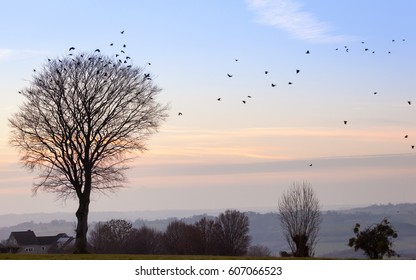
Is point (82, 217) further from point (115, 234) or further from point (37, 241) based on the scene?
point (37, 241)

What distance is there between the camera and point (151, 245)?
112312 millimetres

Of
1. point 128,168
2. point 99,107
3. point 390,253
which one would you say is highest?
point 99,107

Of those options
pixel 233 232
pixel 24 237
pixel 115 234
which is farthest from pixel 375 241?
pixel 24 237

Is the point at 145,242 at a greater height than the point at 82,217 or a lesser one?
greater

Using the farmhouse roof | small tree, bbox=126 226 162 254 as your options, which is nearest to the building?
the farmhouse roof

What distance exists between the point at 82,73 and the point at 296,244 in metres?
18.5

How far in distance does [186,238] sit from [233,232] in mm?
8461

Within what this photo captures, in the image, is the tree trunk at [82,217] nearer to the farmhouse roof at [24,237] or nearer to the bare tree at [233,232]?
the bare tree at [233,232]

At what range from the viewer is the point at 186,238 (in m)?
106

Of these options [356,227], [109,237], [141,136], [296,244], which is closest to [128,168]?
[141,136]

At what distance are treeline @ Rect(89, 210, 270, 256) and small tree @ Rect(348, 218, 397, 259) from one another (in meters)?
43.6

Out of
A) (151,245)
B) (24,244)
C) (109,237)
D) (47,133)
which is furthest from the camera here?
(24,244)

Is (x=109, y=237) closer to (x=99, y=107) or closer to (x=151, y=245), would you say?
(x=151, y=245)

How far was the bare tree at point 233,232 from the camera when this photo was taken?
9525cm
